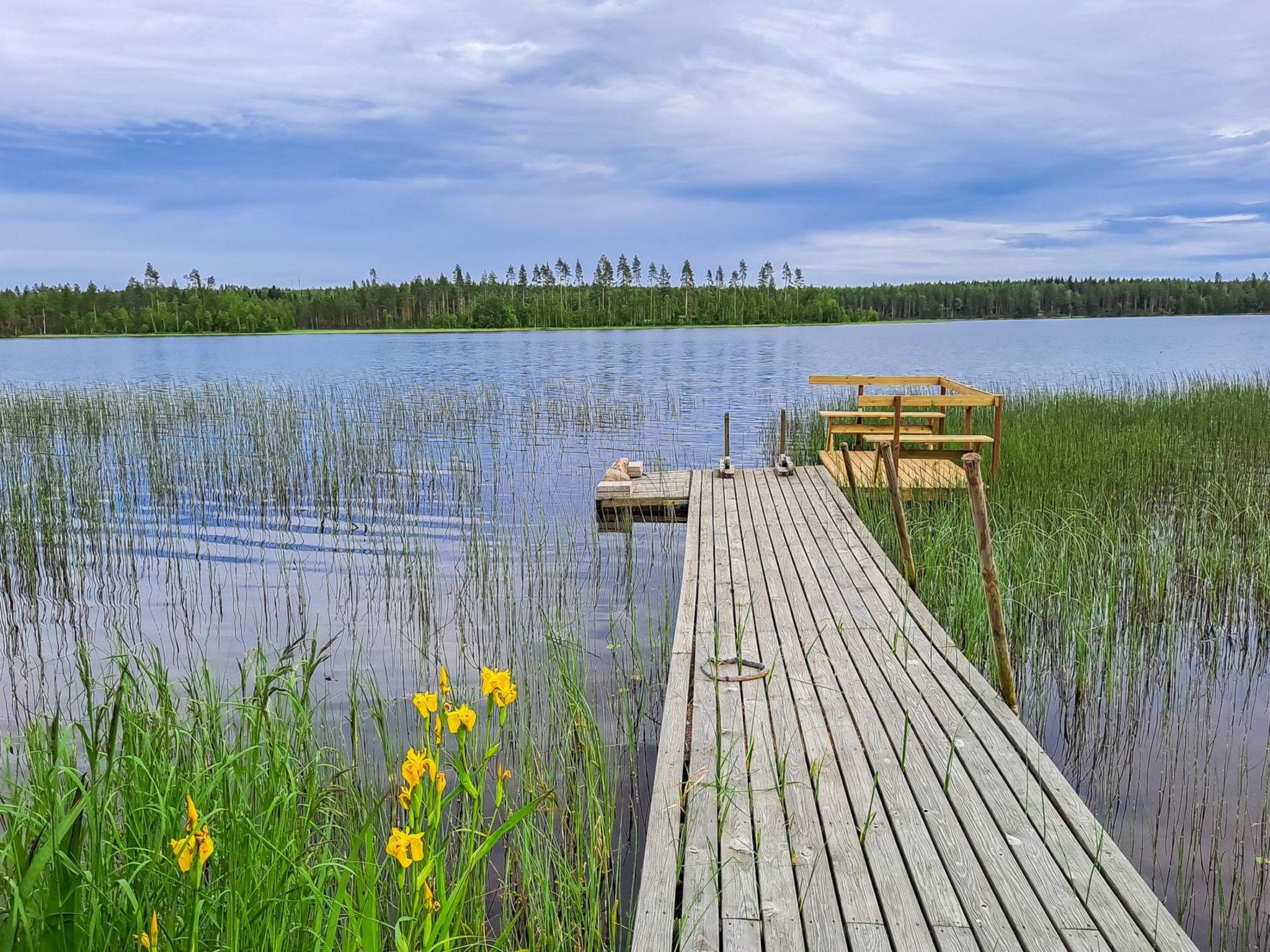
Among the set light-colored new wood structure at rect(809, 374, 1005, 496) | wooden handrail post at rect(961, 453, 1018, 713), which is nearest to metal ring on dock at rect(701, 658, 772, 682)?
wooden handrail post at rect(961, 453, 1018, 713)

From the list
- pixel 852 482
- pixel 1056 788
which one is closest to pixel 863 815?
pixel 1056 788

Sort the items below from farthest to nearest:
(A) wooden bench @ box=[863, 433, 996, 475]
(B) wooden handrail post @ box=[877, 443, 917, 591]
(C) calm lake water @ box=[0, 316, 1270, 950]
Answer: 1. (A) wooden bench @ box=[863, 433, 996, 475]
2. (B) wooden handrail post @ box=[877, 443, 917, 591]
3. (C) calm lake water @ box=[0, 316, 1270, 950]

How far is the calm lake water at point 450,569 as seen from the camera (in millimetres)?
3840

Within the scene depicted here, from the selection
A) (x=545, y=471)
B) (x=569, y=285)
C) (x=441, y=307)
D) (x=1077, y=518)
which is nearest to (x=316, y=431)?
(x=545, y=471)

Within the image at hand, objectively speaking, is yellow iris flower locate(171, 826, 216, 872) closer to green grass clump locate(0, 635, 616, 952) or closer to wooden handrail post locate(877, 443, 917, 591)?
green grass clump locate(0, 635, 616, 952)

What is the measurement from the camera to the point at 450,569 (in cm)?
725

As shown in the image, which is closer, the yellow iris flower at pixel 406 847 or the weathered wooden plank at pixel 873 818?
the yellow iris flower at pixel 406 847

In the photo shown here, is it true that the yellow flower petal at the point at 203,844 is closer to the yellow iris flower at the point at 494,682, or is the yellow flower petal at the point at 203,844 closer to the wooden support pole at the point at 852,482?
the yellow iris flower at the point at 494,682

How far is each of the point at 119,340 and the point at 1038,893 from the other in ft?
242

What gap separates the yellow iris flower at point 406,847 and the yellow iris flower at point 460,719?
0.63 ft

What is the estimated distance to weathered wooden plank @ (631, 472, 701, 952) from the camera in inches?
84.3

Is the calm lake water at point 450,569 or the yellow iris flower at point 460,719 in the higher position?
the yellow iris flower at point 460,719

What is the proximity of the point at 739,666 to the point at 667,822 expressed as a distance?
4.19ft

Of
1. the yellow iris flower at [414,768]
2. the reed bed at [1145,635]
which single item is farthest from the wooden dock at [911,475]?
the yellow iris flower at [414,768]
